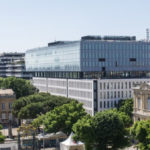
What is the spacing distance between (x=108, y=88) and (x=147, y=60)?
3077cm

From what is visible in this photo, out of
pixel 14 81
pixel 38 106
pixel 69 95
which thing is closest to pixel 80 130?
pixel 38 106

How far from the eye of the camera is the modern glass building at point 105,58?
472ft

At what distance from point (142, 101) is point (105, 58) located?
59650mm

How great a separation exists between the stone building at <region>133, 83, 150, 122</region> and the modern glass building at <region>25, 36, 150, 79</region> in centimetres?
5432

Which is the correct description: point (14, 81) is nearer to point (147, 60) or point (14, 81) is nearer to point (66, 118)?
point (147, 60)

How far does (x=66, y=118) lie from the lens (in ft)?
268

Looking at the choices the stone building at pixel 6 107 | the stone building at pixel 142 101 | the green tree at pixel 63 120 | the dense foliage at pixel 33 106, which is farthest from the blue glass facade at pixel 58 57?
the green tree at pixel 63 120

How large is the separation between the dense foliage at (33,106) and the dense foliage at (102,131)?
42867 mm

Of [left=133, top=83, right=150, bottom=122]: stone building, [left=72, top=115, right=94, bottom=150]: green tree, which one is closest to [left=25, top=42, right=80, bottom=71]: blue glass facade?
[left=133, top=83, right=150, bottom=122]: stone building

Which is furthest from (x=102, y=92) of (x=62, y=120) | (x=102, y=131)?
(x=102, y=131)

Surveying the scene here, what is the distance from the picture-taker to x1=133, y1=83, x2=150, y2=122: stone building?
85.6m

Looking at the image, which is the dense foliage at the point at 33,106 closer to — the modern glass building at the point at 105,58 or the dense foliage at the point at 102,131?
the modern glass building at the point at 105,58

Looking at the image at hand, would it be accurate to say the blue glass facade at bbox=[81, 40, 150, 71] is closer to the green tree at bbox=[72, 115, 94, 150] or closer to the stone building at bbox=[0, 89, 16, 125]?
the stone building at bbox=[0, 89, 16, 125]

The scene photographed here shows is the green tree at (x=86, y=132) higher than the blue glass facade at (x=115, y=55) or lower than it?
lower
